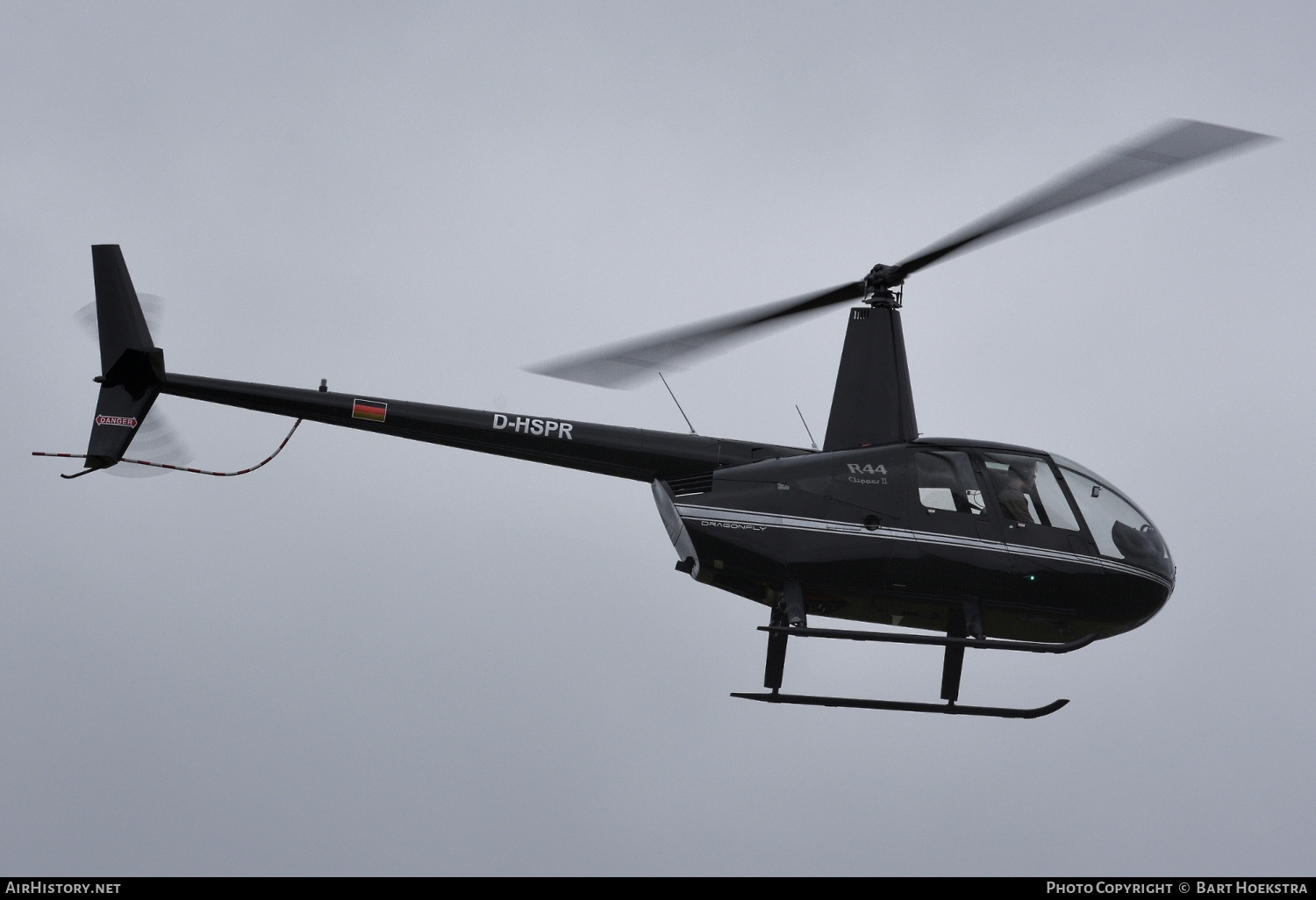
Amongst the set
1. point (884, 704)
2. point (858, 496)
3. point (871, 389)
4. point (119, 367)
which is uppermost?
point (871, 389)

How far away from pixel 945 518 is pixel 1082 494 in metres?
1.77

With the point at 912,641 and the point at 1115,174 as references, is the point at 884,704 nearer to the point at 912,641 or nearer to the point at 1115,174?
the point at 912,641

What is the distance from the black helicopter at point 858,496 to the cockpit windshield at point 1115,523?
0.07 feet

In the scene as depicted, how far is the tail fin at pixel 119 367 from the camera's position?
1669 cm

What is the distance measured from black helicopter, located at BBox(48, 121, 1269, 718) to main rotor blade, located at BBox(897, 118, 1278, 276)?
0.07 meters

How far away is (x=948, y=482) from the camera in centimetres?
1605

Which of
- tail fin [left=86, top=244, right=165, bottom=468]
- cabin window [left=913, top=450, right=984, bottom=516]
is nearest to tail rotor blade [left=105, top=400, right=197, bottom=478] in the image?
tail fin [left=86, top=244, right=165, bottom=468]

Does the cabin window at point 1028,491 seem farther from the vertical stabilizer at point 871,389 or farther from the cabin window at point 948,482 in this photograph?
the vertical stabilizer at point 871,389

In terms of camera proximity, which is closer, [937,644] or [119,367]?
[937,644]

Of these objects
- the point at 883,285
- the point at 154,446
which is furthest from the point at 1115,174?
the point at 154,446

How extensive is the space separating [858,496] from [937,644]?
1.84 m

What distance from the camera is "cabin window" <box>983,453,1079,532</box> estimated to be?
16000 millimetres

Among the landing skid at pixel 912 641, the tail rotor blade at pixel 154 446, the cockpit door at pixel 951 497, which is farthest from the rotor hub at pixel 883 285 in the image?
the tail rotor blade at pixel 154 446

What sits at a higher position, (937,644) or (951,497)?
(951,497)
